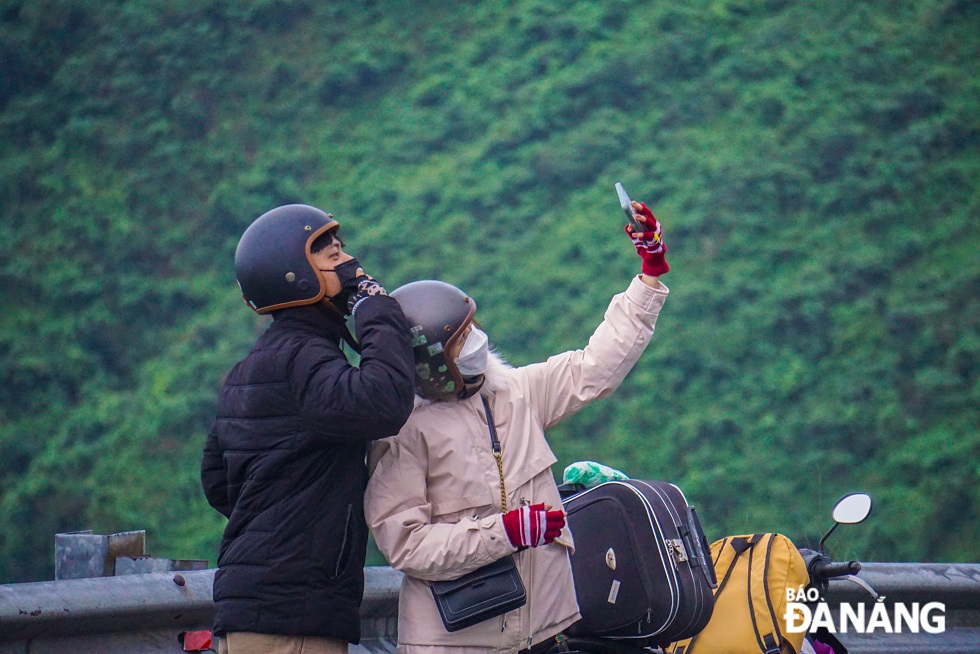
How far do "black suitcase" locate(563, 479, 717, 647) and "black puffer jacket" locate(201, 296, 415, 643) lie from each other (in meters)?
0.73

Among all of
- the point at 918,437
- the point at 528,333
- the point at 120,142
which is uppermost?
the point at 120,142

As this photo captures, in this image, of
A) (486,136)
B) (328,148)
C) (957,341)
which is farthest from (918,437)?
(328,148)

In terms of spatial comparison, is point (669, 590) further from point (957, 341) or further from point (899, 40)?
point (899, 40)

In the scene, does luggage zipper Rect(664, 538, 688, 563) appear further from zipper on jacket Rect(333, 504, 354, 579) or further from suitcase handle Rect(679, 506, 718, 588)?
zipper on jacket Rect(333, 504, 354, 579)

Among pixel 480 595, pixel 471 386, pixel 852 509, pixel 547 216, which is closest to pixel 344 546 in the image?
pixel 480 595

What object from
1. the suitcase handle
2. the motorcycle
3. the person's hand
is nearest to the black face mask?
the person's hand

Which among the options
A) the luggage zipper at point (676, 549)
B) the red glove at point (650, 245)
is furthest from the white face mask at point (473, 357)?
the luggage zipper at point (676, 549)

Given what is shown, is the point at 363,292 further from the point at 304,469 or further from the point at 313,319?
the point at 304,469

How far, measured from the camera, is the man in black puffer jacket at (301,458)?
8.98 ft

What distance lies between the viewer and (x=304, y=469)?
2.80 meters

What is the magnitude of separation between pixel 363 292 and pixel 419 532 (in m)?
0.64

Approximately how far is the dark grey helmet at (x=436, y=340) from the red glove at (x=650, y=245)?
547 mm

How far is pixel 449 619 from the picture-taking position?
2873mm

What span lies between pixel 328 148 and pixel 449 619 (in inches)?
654
